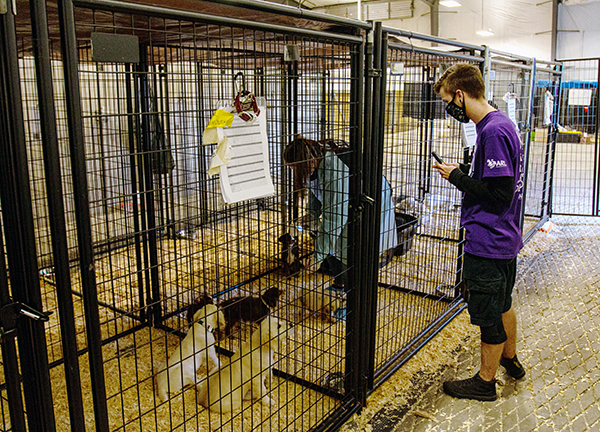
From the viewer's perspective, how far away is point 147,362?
11.3ft

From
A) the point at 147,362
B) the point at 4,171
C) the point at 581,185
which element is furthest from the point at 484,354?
the point at 581,185

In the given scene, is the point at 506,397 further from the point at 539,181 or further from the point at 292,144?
the point at 539,181

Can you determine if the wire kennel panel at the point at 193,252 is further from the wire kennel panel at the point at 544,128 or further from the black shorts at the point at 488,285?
the wire kennel panel at the point at 544,128

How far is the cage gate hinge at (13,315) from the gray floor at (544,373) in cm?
194

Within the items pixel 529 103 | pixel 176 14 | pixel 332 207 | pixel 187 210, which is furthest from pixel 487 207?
pixel 529 103

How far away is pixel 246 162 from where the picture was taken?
1.93m

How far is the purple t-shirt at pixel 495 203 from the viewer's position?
258 cm

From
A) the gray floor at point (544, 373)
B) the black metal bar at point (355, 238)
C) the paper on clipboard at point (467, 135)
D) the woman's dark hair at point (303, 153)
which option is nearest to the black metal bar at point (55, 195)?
the woman's dark hair at point (303, 153)

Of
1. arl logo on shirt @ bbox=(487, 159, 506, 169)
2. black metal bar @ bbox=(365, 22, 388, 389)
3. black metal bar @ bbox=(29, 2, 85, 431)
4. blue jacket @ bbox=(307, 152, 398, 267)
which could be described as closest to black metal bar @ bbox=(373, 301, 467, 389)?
black metal bar @ bbox=(365, 22, 388, 389)

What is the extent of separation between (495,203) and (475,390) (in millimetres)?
1109

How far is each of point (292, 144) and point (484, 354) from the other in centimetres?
161

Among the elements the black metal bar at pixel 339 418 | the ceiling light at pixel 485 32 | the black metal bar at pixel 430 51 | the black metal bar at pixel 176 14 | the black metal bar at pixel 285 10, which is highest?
the ceiling light at pixel 485 32

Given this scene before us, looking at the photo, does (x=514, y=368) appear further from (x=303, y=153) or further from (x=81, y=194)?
(x=81, y=194)

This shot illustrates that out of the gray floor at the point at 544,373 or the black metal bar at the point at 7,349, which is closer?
the black metal bar at the point at 7,349
